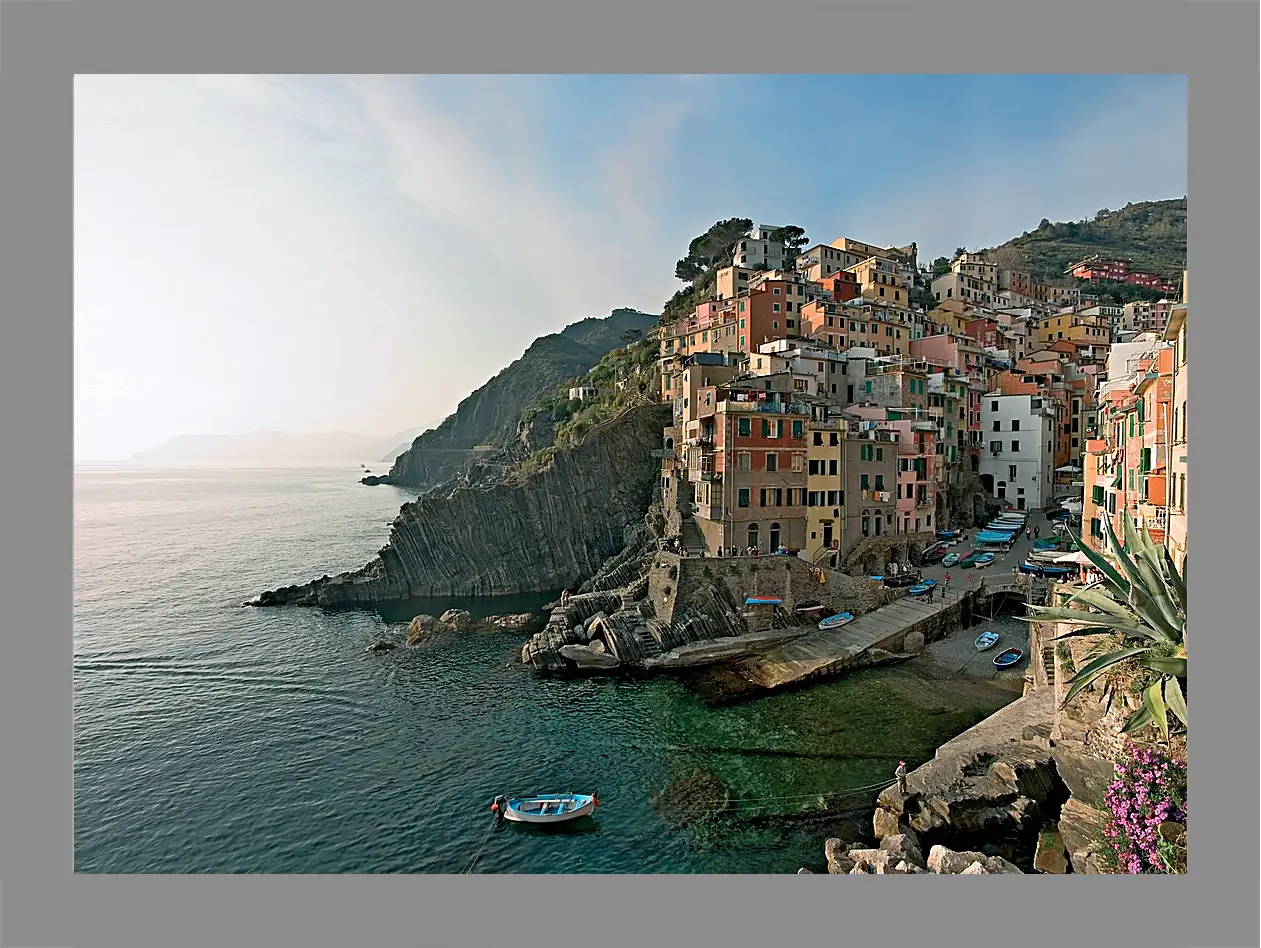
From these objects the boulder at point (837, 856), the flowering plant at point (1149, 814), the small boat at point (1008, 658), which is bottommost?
the boulder at point (837, 856)

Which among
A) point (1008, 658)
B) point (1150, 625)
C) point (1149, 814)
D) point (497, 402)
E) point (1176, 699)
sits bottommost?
point (1008, 658)

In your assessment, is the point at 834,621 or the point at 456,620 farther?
the point at 456,620

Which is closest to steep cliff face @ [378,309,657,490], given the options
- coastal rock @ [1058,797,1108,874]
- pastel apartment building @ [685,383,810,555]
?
pastel apartment building @ [685,383,810,555]

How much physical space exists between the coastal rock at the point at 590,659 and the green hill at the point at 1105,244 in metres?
68.0

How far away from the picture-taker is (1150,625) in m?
7.12

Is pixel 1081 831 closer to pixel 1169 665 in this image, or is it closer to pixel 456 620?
pixel 1169 665

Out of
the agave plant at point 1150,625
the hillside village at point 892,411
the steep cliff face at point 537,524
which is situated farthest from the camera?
the steep cliff face at point 537,524

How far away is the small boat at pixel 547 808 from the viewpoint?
1255 cm

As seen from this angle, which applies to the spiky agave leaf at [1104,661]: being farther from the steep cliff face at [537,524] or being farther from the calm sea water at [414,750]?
the steep cliff face at [537,524]

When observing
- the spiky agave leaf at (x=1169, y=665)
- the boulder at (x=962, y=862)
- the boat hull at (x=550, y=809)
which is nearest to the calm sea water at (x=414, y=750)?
the boat hull at (x=550, y=809)

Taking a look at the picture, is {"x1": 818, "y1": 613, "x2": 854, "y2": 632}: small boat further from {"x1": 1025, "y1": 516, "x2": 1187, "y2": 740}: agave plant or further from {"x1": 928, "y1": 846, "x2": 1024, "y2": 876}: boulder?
{"x1": 1025, "y1": 516, "x2": 1187, "y2": 740}: agave plant

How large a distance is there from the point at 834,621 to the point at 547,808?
13.2 m

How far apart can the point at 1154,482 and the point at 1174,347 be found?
2306 mm

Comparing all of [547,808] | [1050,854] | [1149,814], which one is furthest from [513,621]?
[1149,814]
